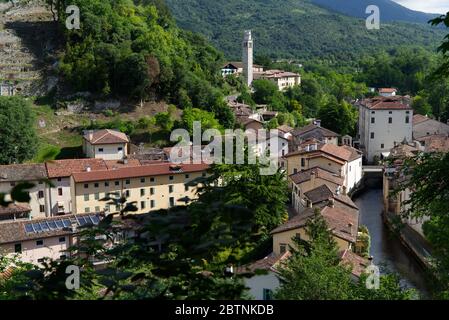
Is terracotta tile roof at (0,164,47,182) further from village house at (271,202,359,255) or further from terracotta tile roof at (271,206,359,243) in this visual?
terracotta tile roof at (271,206,359,243)

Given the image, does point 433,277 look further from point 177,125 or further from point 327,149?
point 177,125

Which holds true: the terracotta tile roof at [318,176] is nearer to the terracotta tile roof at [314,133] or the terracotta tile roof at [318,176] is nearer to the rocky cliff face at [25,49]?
the terracotta tile roof at [314,133]

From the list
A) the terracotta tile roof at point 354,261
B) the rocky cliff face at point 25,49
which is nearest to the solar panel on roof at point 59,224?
the terracotta tile roof at point 354,261

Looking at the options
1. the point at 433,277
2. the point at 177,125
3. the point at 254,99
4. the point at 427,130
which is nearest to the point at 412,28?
the point at 254,99

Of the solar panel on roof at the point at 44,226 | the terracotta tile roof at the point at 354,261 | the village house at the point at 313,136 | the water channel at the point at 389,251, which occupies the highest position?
the village house at the point at 313,136

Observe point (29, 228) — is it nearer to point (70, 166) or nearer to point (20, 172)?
point (20, 172)

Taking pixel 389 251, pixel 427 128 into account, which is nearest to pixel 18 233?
pixel 389 251
